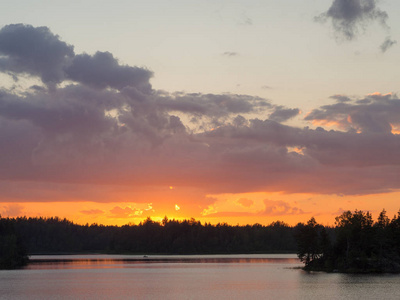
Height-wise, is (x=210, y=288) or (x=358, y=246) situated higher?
(x=358, y=246)

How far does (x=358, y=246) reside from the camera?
6319 inches

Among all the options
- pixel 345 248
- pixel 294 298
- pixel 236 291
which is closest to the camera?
pixel 294 298

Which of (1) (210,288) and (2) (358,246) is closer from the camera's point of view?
(1) (210,288)

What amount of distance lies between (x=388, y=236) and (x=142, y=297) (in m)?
81.3

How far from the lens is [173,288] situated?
13050cm

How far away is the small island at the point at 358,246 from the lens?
159000mm

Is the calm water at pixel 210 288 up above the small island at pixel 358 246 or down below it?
below

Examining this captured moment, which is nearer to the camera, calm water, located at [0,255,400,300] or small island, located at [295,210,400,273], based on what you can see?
calm water, located at [0,255,400,300]

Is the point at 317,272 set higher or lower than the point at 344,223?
lower

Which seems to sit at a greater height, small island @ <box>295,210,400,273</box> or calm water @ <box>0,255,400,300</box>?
small island @ <box>295,210,400,273</box>

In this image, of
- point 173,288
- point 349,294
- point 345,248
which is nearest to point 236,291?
point 173,288

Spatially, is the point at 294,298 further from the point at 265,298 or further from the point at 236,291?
the point at 236,291

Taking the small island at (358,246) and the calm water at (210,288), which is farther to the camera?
the small island at (358,246)

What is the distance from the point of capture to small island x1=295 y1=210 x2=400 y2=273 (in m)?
159
